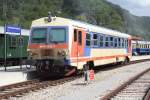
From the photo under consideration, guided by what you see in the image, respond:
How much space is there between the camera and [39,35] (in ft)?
64.2

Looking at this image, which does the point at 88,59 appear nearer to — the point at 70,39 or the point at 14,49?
the point at 70,39

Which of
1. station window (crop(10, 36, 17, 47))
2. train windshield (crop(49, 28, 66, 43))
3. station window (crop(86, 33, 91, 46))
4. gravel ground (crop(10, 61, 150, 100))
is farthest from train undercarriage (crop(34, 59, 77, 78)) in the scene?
station window (crop(10, 36, 17, 47))

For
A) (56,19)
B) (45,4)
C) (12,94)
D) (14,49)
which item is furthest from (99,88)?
(45,4)

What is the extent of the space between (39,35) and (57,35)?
0.86 metres

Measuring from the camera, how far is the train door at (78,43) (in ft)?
63.9

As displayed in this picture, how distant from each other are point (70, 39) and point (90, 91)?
15.0ft

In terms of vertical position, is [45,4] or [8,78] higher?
[45,4]

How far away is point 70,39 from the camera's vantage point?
1906cm

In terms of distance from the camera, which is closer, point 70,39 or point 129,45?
point 70,39

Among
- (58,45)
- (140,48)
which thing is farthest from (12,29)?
(140,48)

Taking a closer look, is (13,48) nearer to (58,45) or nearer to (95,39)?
(95,39)

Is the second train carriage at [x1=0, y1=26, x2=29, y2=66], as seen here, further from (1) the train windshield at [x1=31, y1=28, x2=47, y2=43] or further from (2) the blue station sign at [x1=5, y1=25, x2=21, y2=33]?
(1) the train windshield at [x1=31, y1=28, x2=47, y2=43]

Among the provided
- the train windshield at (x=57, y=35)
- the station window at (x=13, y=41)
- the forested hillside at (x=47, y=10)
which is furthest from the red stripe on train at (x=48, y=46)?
the forested hillside at (x=47, y=10)

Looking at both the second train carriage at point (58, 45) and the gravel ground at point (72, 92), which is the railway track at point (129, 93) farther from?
the second train carriage at point (58, 45)
